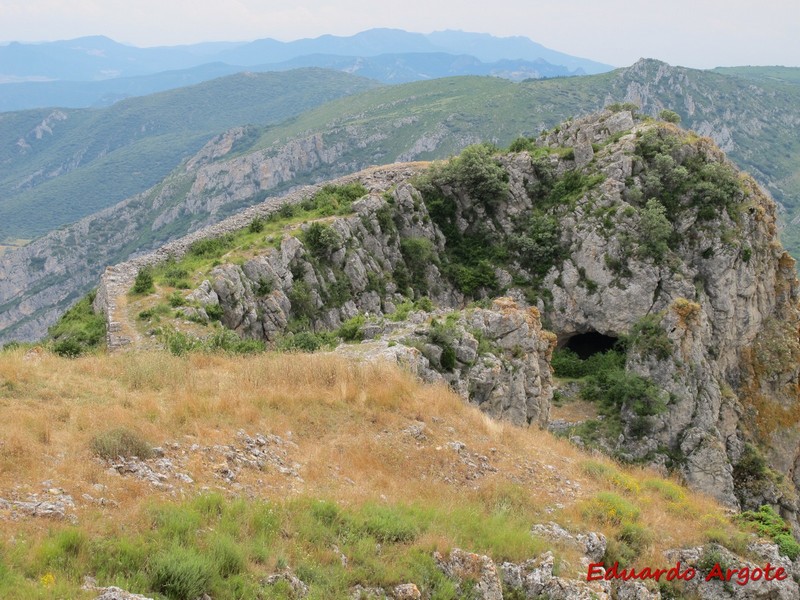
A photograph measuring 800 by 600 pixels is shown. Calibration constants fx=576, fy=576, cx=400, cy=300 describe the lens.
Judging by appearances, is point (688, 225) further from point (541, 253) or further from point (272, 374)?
point (272, 374)

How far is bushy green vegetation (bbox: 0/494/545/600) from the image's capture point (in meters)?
5.89

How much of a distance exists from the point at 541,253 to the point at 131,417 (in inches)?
1117

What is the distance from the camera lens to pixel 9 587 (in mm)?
5297

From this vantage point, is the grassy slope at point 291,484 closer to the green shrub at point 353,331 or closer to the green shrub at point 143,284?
the green shrub at point 353,331

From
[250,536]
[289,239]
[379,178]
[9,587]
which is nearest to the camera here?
[9,587]

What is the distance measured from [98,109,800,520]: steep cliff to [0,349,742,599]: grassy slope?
11131 mm

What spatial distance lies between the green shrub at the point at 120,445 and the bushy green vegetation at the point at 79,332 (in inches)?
418

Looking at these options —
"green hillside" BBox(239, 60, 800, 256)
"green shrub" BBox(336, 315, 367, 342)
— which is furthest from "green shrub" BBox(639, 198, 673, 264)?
"green hillside" BBox(239, 60, 800, 256)

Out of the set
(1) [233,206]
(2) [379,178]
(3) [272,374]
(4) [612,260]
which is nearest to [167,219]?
(1) [233,206]

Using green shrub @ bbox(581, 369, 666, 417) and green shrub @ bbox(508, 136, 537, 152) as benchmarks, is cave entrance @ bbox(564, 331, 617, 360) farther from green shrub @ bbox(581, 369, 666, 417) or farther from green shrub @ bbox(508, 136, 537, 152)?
green shrub @ bbox(508, 136, 537, 152)

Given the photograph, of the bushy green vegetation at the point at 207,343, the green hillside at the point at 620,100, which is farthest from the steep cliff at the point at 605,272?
the green hillside at the point at 620,100

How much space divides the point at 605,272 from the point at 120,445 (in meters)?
29.5

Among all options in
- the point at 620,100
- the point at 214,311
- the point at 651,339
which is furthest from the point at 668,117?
the point at 620,100

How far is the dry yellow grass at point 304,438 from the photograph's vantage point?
8070mm
